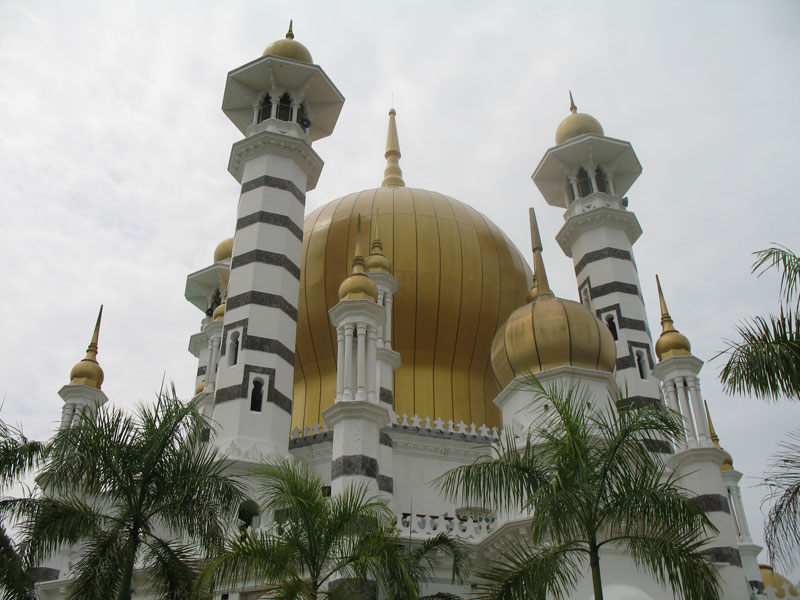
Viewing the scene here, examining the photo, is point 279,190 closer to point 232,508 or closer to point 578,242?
point 578,242

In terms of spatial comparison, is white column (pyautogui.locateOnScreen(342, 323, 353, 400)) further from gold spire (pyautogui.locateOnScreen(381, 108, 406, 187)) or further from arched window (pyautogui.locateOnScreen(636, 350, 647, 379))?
gold spire (pyautogui.locateOnScreen(381, 108, 406, 187))

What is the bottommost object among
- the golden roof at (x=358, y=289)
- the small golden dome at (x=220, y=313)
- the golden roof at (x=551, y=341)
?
the golden roof at (x=551, y=341)

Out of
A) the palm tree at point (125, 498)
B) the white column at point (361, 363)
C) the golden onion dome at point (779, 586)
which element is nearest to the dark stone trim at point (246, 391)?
the white column at point (361, 363)

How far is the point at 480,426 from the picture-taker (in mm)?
20328

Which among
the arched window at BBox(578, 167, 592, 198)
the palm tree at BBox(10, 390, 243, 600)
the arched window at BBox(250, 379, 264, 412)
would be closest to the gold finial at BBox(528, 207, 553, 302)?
the arched window at BBox(578, 167, 592, 198)

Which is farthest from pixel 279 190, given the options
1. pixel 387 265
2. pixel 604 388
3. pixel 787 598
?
pixel 787 598

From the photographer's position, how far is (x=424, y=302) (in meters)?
21.8

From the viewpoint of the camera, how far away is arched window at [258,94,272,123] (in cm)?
2147

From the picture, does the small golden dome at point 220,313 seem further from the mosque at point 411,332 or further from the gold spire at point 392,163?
the gold spire at point 392,163

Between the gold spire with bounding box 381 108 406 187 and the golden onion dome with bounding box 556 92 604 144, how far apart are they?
630 centimetres

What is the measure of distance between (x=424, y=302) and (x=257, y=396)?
6.36m

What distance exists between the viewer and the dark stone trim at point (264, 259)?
61.1 ft

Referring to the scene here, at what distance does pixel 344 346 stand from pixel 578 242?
356 inches

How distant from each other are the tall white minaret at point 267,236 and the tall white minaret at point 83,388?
358 cm
